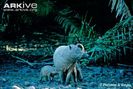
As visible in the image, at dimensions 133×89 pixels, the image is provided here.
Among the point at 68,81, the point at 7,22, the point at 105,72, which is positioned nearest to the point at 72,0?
the point at 7,22

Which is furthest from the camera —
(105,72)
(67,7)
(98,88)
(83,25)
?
(67,7)

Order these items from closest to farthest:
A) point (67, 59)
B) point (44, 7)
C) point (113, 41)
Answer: point (67, 59), point (113, 41), point (44, 7)

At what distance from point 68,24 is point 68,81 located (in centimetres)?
63

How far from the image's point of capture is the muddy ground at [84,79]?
145cm

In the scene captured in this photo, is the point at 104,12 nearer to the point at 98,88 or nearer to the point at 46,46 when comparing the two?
the point at 46,46

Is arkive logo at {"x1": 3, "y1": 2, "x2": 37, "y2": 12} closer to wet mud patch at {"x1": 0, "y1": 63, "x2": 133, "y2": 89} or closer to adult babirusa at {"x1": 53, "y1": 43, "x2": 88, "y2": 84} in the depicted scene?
wet mud patch at {"x1": 0, "y1": 63, "x2": 133, "y2": 89}

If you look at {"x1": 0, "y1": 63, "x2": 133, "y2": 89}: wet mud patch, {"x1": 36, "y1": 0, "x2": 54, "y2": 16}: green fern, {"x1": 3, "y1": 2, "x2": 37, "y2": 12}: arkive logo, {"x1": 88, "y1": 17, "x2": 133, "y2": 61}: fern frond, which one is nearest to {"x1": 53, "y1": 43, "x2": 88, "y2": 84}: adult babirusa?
{"x1": 0, "y1": 63, "x2": 133, "y2": 89}: wet mud patch

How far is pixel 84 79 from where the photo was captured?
1.59 metres

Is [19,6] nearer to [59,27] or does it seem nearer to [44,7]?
[44,7]

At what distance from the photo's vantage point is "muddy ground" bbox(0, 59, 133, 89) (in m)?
1.45

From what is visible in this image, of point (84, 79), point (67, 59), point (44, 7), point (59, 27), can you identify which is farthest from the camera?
point (59, 27)

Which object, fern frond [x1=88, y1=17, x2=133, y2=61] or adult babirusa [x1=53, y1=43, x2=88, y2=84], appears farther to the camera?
fern frond [x1=88, y1=17, x2=133, y2=61]

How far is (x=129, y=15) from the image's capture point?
1.86 metres

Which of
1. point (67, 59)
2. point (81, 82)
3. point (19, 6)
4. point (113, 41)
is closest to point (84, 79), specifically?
point (81, 82)
